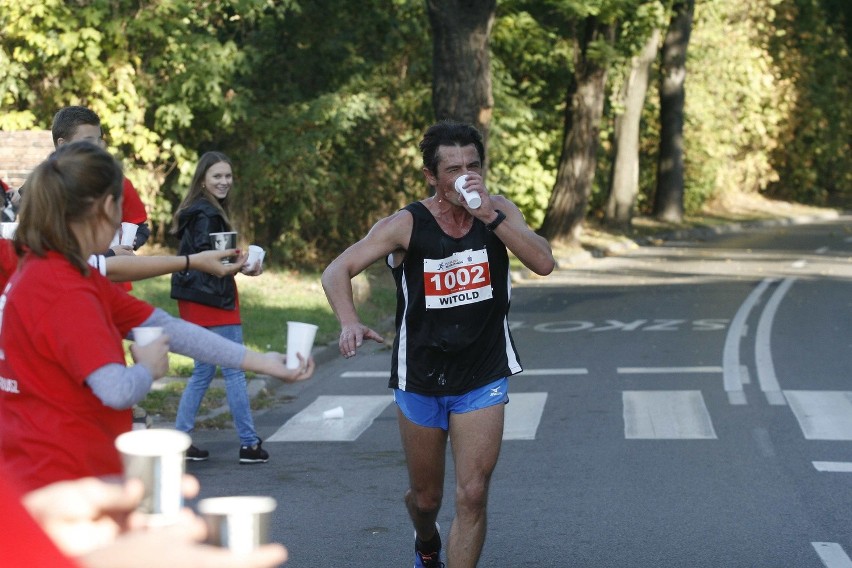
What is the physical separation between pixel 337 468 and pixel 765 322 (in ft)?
29.7

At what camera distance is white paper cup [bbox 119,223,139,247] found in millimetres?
6906

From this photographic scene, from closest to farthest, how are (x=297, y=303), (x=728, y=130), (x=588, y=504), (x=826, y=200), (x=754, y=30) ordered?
(x=588, y=504)
(x=297, y=303)
(x=728, y=130)
(x=754, y=30)
(x=826, y=200)

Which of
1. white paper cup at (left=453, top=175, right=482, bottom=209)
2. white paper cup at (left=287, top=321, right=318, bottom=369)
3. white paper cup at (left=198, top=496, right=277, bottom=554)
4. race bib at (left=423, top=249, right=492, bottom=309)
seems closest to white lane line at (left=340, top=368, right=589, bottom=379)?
race bib at (left=423, top=249, right=492, bottom=309)

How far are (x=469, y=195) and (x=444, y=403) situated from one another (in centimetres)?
89

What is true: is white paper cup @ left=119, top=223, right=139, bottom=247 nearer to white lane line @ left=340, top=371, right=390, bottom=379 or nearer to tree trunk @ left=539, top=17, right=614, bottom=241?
white lane line @ left=340, top=371, right=390, bottom=379

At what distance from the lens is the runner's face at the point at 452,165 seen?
5.63 metres

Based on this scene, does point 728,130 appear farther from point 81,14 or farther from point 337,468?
point 337,468

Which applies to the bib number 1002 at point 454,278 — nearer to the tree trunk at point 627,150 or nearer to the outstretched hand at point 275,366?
the outstretched hand at point 275,366

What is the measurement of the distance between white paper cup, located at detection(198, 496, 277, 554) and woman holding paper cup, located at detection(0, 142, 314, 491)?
102 centimetres

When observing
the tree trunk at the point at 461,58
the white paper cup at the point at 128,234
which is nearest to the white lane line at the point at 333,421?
the white paper cup at the point at 128,234

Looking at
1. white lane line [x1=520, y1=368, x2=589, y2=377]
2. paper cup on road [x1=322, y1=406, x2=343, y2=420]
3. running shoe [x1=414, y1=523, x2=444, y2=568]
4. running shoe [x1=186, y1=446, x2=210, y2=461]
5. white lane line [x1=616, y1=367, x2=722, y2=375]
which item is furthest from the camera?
white lane line [x1=520, y1=368, x2=589, y2=377]

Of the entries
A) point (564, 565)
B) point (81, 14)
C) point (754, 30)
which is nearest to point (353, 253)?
point (564, 565)

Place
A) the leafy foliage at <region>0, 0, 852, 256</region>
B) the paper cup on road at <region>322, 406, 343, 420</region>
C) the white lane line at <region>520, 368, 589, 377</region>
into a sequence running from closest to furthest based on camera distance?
the paper cup on road at <region>322, 406, 343, 420</region> → the white lane line at <region>520, 368, 589, 377</region> → the leafy foliage at <region>0, 0, 852, 256</region>

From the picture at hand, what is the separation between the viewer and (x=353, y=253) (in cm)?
580
